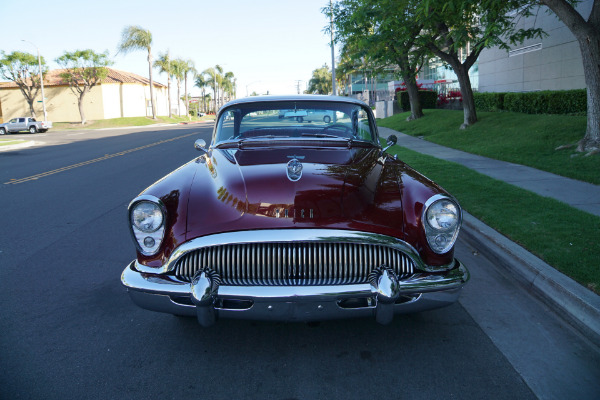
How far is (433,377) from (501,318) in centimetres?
109

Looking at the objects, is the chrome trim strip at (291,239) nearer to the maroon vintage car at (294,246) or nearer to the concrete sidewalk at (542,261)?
the maroon vintage car at (294,246)

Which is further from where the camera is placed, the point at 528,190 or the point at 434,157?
the point at 434,157

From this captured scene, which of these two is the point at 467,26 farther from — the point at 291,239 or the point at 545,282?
the point at 291,239

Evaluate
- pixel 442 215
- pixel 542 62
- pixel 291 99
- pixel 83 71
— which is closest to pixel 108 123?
pixel 83 71

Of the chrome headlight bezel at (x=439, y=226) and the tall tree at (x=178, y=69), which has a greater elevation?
the tall tree at (x=178, y=69)

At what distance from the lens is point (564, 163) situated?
983 centimetres

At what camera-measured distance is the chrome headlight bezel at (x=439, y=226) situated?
302cm

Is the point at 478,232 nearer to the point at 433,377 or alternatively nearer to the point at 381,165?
the point at 381,165

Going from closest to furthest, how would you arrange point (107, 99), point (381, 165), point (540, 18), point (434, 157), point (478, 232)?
1. point (381, 165)
2. point (478, 232)
3. point (434, 157)
4. point (540, 18)
5. point (107, 99)

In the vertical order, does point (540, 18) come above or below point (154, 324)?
above

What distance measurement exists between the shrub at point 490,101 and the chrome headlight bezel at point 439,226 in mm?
19400

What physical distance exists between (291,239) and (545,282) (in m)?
2.44

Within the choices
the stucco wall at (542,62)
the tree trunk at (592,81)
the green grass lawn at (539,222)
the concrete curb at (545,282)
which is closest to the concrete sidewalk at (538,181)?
the green grass lawn at (539,222)

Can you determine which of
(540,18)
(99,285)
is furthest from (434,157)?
(540,18)
